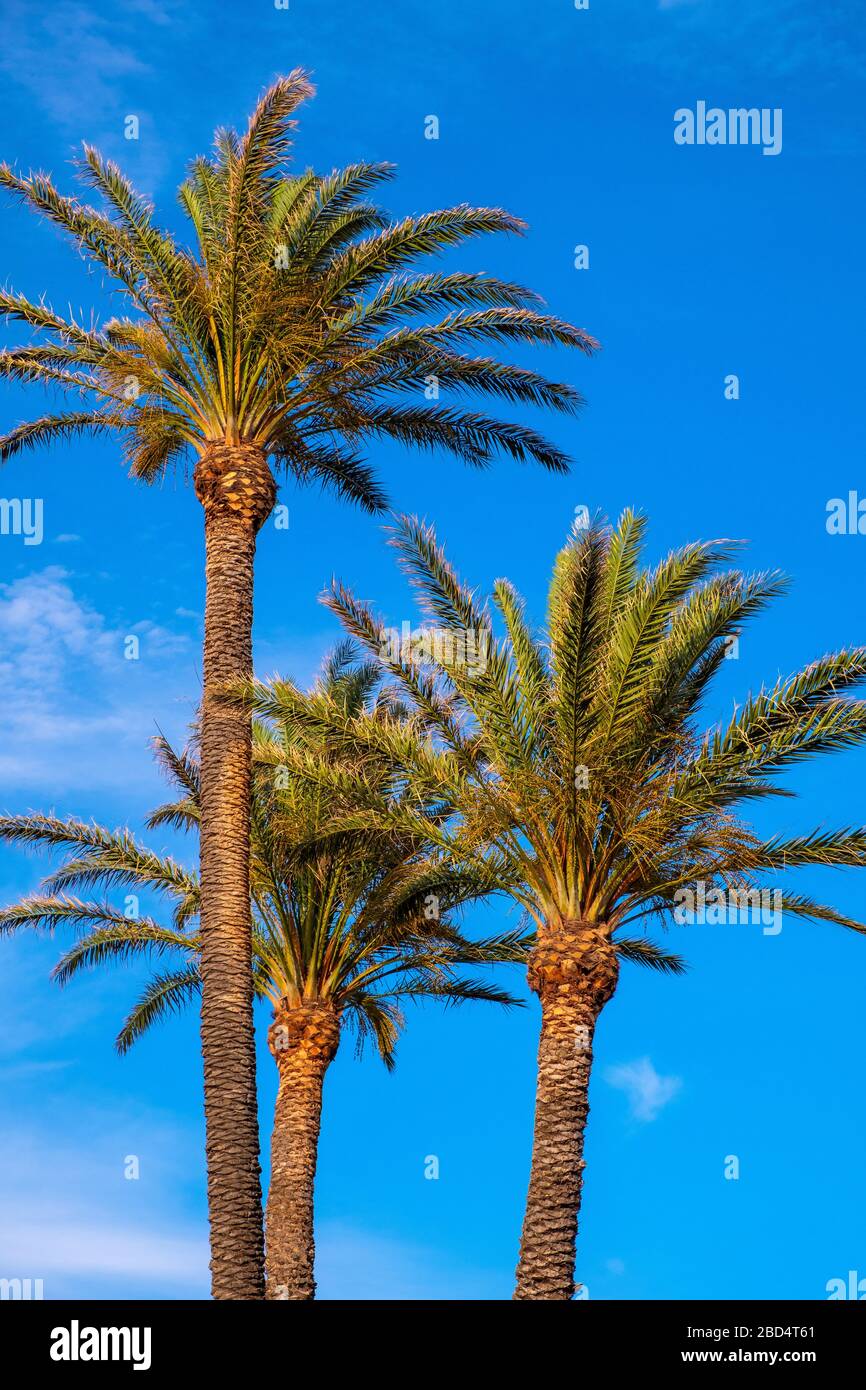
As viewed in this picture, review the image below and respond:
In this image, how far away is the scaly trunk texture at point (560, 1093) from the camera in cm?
1570

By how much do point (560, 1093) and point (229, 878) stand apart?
169 inches

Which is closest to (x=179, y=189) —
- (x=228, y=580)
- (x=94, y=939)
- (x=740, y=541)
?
(x=228, y=580)

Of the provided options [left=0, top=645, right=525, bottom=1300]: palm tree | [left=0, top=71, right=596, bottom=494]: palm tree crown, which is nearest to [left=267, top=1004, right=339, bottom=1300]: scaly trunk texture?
[left=0, top=645, right=525, bottom=1300]: palm tree

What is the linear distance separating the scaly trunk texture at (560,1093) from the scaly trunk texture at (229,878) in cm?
298

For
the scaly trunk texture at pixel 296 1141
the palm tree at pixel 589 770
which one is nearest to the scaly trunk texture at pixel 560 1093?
the palm tree at pixel 589 770

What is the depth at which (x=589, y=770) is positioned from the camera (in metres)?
16.3

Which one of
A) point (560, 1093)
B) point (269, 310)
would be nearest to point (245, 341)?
point (269, 310)

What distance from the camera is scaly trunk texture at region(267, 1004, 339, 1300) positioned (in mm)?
20562

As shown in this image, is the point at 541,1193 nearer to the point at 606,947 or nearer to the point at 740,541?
the point at 606,947

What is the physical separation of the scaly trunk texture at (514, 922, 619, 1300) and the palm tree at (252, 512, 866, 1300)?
0.8 inches

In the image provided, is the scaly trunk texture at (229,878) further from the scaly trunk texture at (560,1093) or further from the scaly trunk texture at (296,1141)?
the scaly trunk texture at (296,1141)
